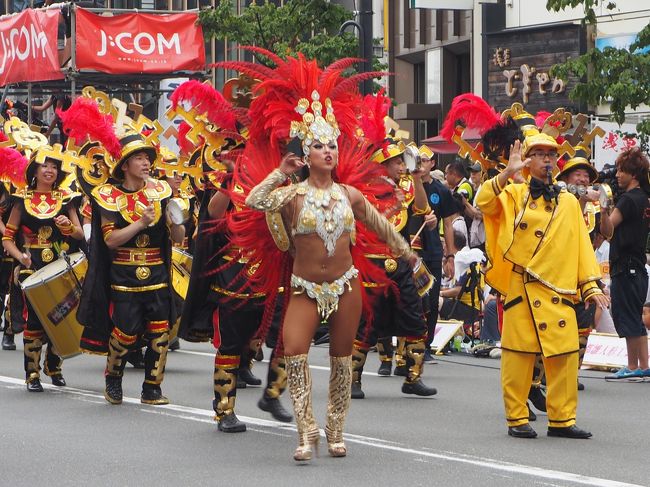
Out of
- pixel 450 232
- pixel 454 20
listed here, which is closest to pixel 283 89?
pixel 450 232

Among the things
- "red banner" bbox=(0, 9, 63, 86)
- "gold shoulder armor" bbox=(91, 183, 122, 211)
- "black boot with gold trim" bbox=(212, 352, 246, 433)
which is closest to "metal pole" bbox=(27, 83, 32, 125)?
"red banner" bbox=(0, 9, 63, 86)

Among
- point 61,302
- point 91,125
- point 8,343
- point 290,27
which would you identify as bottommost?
point 8,343

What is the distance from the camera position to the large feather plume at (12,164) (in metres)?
12.9

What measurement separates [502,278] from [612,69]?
8.38 meters

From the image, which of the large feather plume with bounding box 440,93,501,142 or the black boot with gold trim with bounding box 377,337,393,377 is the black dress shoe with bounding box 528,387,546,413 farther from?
the black boot with gold trim with bounding box 377,337,393,377

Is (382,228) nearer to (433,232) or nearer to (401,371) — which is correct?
(433,232)

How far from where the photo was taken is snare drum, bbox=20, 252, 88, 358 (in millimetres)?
10984

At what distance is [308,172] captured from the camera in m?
7.78

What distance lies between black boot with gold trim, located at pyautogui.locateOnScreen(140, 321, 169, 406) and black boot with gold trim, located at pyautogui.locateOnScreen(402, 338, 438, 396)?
5.99 ft

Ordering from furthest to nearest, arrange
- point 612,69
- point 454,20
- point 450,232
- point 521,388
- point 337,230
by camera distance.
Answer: point 454,20
point 612,69
point 450,232
point 521,388
point 337,230

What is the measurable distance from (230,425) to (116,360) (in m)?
1.66

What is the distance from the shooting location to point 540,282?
27.9 feet

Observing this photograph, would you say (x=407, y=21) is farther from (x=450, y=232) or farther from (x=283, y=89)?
(x=283, y=89)

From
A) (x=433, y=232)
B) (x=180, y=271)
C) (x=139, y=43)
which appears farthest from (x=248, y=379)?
(x=139, y=43)
